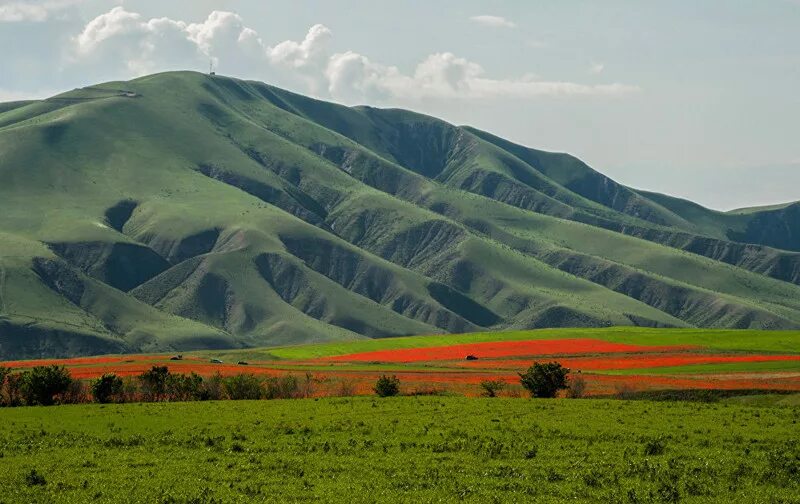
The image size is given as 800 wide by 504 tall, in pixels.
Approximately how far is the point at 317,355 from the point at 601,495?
384 ft

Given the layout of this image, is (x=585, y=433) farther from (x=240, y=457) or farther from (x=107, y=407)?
(x=107, y=407)

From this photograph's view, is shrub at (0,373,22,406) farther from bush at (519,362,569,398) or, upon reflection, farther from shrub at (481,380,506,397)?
bush at (519,362,569,398)

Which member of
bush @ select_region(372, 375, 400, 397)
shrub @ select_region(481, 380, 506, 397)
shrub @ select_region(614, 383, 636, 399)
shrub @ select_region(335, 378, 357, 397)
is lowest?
shrub @ select_region(335, 378, 357, 397)

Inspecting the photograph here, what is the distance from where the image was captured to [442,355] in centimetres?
13612

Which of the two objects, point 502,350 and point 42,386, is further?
point 502,350

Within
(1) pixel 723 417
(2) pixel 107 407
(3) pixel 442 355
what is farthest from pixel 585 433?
(3) pixel 442 355

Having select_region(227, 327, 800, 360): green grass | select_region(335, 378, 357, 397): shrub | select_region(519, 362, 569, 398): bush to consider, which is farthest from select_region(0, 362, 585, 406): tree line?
select_region(227, 327, 800, 360): green grass

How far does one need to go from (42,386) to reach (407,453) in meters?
36.2

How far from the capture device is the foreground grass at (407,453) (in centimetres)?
3747

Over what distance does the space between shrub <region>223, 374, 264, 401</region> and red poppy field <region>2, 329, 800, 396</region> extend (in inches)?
208

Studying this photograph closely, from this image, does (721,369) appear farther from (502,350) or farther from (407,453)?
(407,453)

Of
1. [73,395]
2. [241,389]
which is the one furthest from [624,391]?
[73,395]

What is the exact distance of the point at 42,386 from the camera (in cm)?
7212

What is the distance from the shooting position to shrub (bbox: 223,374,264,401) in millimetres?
76750
